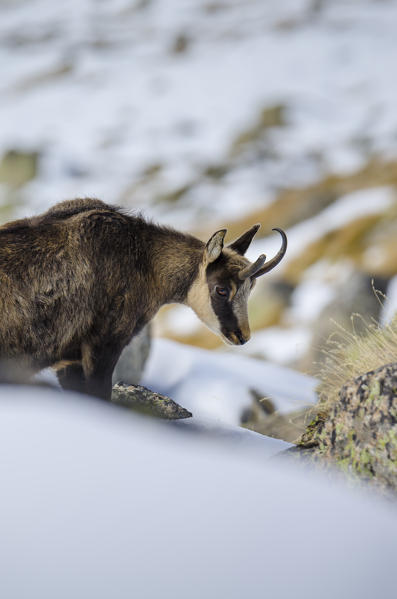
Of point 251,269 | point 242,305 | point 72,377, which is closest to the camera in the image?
point 72,377

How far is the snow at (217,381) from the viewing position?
42.2ft

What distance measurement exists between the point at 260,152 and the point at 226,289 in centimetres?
10541

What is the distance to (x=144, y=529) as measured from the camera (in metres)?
3.73

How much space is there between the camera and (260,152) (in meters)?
110

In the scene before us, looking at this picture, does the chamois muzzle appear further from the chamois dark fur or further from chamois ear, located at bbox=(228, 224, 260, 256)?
the chamois dark fur

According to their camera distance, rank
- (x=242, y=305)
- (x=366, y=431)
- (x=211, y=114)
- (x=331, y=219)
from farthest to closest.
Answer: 1. (x=211, y=114)
2. (x=331, y=219)
3. (x=242, y=305)
4. (x=366, y=431)

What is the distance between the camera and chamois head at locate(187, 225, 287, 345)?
771 cm

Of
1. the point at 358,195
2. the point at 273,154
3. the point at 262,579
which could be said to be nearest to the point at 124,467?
the point at 262,579

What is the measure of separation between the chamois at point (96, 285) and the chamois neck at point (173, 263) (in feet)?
0.04

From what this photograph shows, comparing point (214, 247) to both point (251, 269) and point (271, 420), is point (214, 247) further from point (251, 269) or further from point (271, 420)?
point (271, 420)

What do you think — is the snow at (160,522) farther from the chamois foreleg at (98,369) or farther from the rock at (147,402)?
the rock at (147,402)

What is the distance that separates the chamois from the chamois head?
0.5 inches

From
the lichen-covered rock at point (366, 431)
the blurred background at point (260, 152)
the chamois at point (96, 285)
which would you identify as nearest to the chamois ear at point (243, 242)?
the chamois at point (96, 285)

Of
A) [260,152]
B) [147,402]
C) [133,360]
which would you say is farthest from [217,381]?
[260,152]
